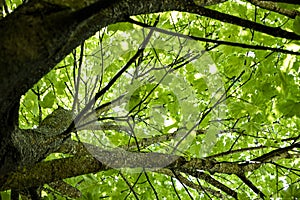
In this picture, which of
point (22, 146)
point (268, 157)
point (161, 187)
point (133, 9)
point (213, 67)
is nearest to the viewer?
point (133, 9)

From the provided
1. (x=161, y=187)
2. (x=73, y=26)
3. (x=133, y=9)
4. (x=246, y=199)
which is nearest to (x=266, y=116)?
(x=246, y=199)

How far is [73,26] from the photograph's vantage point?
862 mm

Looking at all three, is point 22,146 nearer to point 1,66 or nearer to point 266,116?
point 1,66

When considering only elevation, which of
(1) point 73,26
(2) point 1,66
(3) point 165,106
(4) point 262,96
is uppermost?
(3) point 165,106

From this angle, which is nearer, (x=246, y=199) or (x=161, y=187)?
(x=246, y=199)

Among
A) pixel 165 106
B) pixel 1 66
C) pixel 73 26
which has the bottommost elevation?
pixel 1 66

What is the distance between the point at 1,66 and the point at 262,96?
1.88m

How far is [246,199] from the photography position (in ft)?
6.33

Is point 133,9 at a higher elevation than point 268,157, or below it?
higher

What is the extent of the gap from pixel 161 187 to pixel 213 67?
172 centimetres

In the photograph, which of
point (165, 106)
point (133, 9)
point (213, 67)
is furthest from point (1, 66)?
point (165, 106)

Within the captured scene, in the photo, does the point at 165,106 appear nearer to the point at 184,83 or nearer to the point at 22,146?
the point at 184,83

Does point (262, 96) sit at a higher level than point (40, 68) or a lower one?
higher

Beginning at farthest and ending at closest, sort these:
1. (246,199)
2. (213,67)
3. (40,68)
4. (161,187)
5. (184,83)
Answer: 1. (161,187)
2. (184,83)
3. (213,67)
4. (246,199)
5. (40,68)
